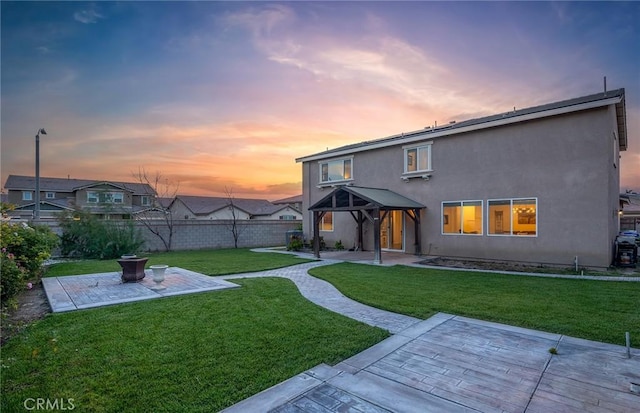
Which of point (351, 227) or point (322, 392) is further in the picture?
point (351, 227)

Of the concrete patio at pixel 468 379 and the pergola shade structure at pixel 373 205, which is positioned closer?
the concrete patio at pixel 468 379

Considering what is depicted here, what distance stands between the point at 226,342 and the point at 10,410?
84.7 inches

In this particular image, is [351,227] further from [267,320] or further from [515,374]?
[515,374]

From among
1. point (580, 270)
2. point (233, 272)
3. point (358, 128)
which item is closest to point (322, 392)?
point (233, 272)

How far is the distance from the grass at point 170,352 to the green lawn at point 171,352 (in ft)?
0.04

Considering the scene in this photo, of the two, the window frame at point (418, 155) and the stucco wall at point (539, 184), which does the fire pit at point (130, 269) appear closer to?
the stucco wall at point (539, 184)

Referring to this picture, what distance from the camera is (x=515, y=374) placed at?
139 inches

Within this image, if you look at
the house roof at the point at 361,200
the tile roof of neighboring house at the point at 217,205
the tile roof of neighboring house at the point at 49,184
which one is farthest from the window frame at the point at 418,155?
the tile roof of neighboring house at the point at 49,184

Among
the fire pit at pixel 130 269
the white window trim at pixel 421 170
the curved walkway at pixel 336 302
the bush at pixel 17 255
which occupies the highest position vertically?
the white window trim at pixel 421 170

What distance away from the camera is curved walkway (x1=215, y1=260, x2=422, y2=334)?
543 centimetres

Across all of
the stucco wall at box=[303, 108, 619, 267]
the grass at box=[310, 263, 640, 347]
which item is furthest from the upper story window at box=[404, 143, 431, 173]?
the grass at box=[310, 263, 640, 347]

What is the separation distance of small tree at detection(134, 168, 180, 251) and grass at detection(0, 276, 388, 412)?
12.8 metres

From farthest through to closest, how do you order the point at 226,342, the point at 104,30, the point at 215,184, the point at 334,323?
1. the point at 215,184
2. the point at 104,30
3. the point at 334,323
4. the point at 226,342

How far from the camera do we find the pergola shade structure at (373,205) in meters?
12.3
